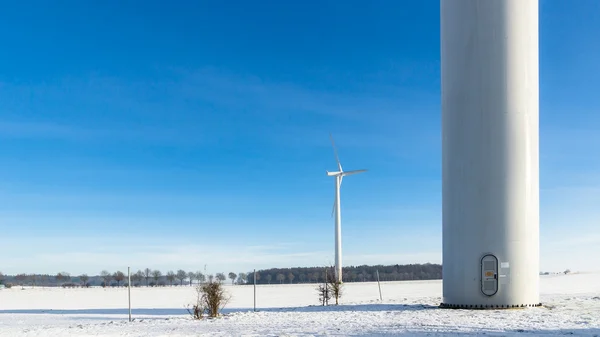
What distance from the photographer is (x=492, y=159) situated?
63.2 ft

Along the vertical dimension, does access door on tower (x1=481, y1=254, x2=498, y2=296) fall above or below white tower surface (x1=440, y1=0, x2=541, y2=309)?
below

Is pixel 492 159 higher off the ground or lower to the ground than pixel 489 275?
higher

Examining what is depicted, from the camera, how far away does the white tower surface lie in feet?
62.6

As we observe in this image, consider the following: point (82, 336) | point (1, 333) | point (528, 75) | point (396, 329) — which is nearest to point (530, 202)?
point (528, 75)

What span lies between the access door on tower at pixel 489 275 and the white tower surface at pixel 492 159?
0.03 metres

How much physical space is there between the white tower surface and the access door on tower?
0.03 meters

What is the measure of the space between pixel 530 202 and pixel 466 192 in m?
2.30

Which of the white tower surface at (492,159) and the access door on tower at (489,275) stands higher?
the white tower surface at (492,159)

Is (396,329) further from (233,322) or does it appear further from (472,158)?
(472,158)

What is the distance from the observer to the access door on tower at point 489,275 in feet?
62.5

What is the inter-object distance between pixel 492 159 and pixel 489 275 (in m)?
4.03

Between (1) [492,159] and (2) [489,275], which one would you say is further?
(1) [492,159]

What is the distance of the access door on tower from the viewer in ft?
62.5

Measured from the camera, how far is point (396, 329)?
46.8 ft
